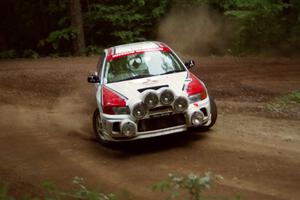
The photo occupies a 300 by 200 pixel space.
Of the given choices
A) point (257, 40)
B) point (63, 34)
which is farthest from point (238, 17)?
point (63, 34)

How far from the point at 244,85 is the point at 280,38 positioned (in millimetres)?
5723

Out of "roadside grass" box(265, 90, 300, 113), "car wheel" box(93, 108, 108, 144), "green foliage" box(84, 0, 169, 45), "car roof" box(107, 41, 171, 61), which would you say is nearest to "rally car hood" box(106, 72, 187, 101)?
"car wheel" box(93, 108, 108, 144)

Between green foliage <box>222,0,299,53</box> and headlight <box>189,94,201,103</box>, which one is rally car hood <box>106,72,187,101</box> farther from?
green foliage <box>222,0,299,53</box>

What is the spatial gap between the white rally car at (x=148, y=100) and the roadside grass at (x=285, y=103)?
8.37ft

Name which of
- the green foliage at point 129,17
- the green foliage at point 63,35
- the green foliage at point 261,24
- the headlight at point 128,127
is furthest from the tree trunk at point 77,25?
the headlight at point 128,127

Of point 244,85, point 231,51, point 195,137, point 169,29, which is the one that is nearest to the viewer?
point 195,137

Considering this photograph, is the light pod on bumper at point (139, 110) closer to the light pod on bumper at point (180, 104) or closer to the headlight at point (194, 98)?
the light pod on bumper at point (180, 104)

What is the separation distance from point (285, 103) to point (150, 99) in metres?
4.96

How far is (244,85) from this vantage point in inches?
598

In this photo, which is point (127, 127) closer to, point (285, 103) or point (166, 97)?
point (166, 97)

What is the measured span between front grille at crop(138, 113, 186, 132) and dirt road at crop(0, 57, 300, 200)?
0.54 m

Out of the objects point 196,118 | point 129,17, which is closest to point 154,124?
point 196,118

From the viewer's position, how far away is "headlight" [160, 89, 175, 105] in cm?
950

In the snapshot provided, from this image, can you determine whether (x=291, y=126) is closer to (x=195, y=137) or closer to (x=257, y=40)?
(x=195, y=137)
